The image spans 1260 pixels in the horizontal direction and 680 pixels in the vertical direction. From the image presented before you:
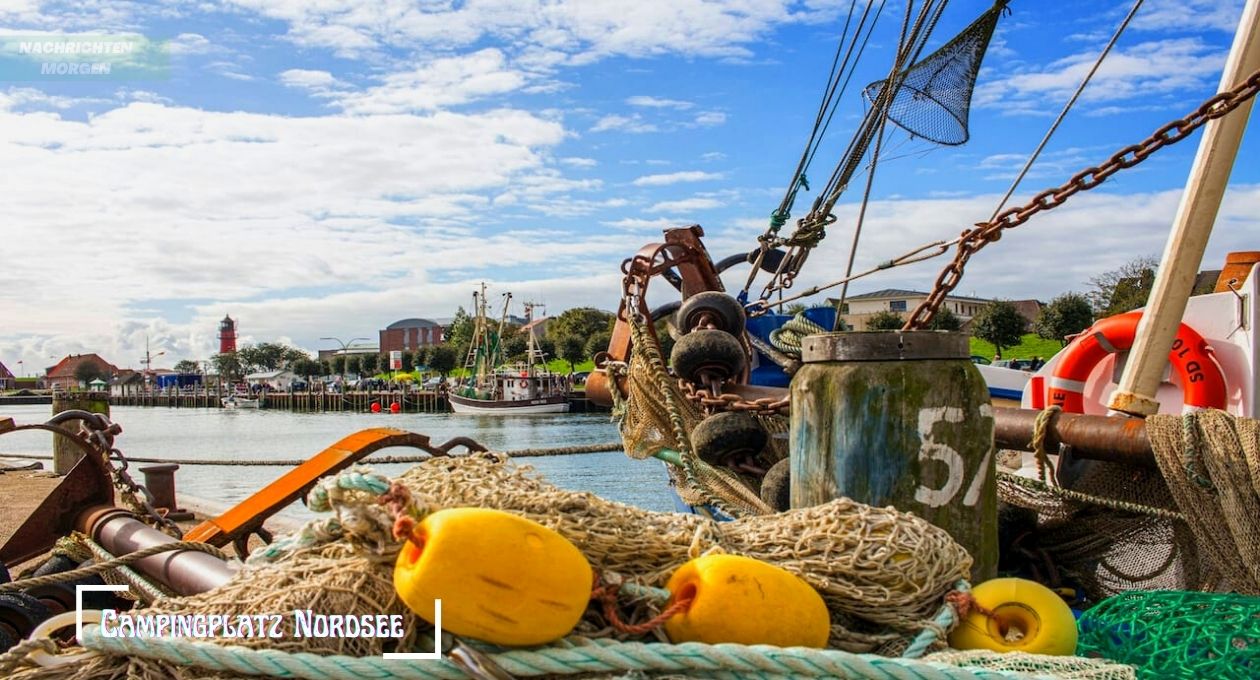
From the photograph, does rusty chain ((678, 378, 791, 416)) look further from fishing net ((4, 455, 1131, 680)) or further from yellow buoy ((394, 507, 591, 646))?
yellow buoy ((394, 507, 591, 646))

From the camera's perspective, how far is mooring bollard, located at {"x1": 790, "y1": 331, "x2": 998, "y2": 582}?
10.0ft

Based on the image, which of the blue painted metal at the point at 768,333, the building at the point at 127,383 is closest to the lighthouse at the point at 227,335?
the building at the point at 127,383

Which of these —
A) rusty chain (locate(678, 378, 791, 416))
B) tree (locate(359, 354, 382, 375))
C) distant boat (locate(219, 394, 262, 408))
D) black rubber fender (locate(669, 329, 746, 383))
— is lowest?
distant boat (locate(219, 394, 262, 408))

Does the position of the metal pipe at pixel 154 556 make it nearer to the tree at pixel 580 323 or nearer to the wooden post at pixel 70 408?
the wooden post at pixel 70 408

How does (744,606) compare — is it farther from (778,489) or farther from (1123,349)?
(1123,349)

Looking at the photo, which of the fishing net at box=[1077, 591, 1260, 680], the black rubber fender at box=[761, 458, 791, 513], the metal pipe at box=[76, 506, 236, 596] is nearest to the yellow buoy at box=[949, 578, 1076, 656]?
the fishing net at box=[1077, 591, 1260, 680]

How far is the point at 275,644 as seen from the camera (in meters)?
2.04

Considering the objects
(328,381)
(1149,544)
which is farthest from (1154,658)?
(328,381)

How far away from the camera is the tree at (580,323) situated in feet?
315

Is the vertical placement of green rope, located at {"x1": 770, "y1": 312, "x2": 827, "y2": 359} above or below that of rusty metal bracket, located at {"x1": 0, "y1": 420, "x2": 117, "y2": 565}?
above

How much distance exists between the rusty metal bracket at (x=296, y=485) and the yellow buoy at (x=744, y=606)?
7.71 ft

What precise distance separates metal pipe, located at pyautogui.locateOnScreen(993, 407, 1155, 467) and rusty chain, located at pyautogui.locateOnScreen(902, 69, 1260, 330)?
1.67 feet

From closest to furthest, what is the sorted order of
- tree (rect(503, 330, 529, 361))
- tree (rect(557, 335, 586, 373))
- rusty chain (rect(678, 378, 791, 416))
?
rusty chain (rect(678, 378, 791, 416)) → tree (rect(557, 335, 586, 373)) → tree (rect(503, 330, 529, 361))

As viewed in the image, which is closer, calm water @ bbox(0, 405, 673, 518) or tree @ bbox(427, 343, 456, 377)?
calm water @ bbox(0, 405, 673, 518)
